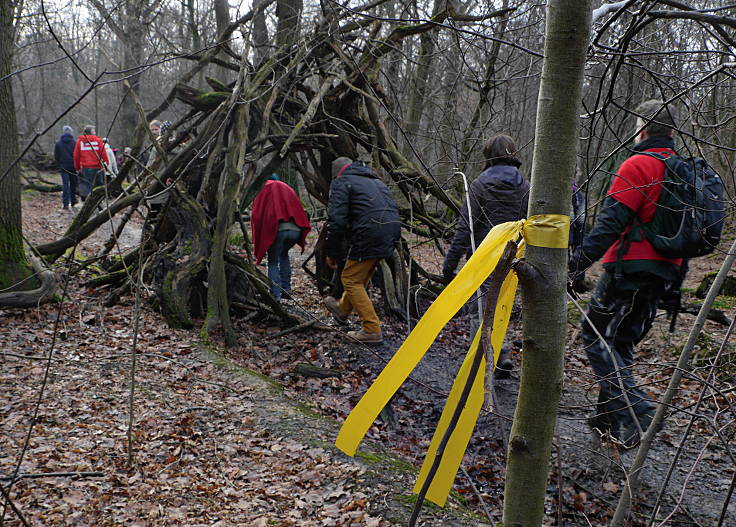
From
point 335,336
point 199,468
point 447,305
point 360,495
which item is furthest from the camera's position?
point 335,336

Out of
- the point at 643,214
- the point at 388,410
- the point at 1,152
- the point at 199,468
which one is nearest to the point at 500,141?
the point at 643,214

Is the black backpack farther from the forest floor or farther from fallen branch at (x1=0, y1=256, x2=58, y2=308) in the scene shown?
fallen branch at (x1=0, y1=256, x2=58, y2=308)

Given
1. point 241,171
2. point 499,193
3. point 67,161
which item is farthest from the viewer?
point 67,161

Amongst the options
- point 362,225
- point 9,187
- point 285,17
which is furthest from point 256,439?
point 285,17

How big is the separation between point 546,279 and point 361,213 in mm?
5252

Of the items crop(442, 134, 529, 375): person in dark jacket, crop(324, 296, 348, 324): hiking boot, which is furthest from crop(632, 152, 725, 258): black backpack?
crop(324, 296, 348, 324): hiking boot

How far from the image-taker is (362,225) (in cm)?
652

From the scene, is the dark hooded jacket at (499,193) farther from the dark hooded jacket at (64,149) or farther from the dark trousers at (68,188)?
the dark hooded jacket at (64,149)

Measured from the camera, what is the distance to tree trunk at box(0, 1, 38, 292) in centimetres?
600

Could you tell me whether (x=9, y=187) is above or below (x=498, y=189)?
below

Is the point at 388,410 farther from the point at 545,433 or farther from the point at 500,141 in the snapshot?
the point at 545,433

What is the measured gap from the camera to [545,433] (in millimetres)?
1352

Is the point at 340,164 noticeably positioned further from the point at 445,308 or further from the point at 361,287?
the point at 445,308

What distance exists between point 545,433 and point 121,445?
3.48m
